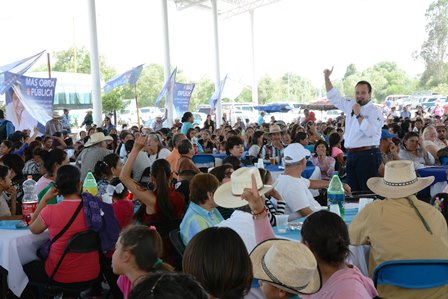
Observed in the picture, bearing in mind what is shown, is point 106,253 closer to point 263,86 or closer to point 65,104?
point 65,104

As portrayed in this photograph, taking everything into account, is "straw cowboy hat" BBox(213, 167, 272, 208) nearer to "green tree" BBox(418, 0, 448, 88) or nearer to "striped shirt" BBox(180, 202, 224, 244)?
"striped shirt" BBox(180, 202, 224, 244)

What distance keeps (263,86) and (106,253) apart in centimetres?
6977

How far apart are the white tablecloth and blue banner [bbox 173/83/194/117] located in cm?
1480

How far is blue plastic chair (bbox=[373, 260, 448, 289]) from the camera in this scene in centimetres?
311

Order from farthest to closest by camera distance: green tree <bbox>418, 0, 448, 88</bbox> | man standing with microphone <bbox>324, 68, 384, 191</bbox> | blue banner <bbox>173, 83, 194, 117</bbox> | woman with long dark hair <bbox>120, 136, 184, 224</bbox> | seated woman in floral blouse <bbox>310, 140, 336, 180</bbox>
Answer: green tree <bbox>418, 0, 448, 88</bbox>, blue banner <bbox>173, 83, 194, 117</bbox>, seated woman in floral blouse <bbox>310, 140, 336, 180</bbox>, man standing with microphone <bbox>324, 68, 384, 191</bbox>, woman with long dark hair <bbox>120, 136, 184, 224</bbox>

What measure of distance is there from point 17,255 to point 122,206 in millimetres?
1091

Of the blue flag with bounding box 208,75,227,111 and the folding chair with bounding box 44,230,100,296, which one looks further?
the blue flag with bounding box 208,75,227,111

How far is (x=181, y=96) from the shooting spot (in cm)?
1958

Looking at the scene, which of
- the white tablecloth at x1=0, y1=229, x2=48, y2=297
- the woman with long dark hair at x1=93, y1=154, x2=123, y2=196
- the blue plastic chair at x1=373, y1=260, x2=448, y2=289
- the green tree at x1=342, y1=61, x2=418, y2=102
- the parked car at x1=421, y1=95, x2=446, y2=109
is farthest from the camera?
the green tree at x1=342, y1=61, x2=418, y2=102

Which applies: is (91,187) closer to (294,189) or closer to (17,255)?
(17,255)

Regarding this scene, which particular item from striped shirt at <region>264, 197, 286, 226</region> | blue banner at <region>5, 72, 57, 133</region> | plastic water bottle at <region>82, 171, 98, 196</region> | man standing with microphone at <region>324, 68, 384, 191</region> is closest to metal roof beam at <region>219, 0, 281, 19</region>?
blue banner at <region>5, 72, 57, 133</region>

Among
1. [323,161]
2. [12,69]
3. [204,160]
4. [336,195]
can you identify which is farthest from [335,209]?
[12,69]

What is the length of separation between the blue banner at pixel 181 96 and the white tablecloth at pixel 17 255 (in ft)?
48.6

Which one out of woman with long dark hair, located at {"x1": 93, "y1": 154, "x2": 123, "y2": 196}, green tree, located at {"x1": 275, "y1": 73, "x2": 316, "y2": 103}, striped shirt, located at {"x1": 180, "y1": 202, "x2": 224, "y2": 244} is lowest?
striped shirt, located at {"x1": 180, "y1": 202, "x2": 224, "y2": 244}
